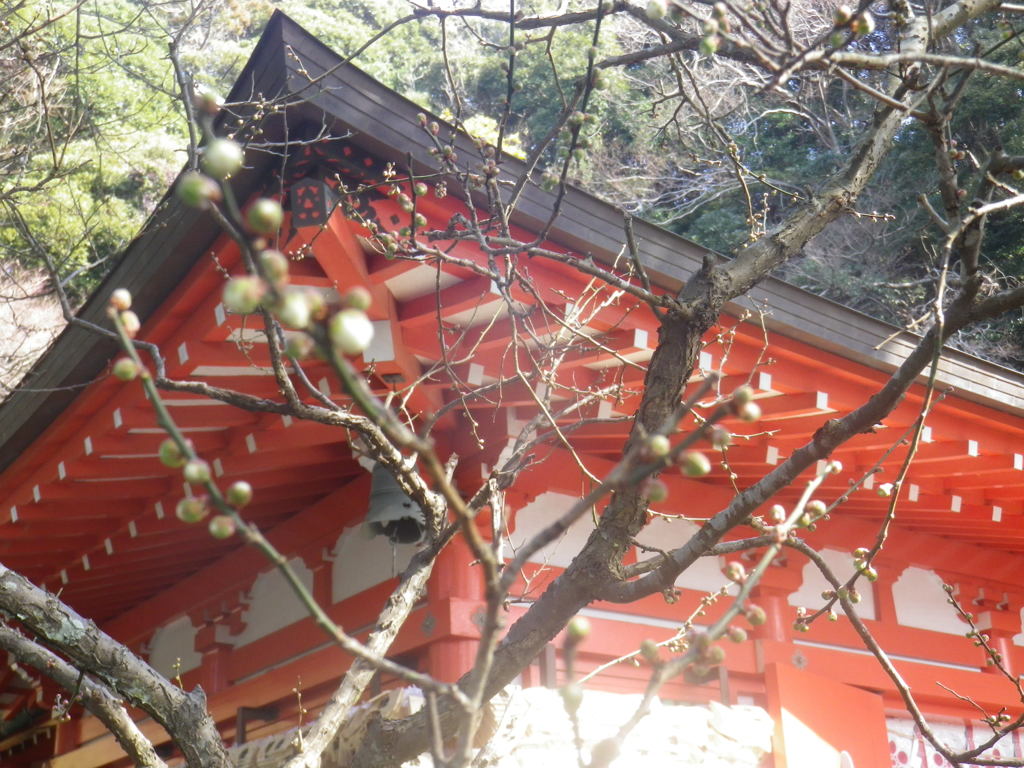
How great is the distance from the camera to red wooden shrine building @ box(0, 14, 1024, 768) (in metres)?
3.27

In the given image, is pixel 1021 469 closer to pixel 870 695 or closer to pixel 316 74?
pixel 870 695

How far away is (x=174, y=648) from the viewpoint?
6555mm

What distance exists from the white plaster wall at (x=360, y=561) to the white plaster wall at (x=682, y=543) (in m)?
1.16

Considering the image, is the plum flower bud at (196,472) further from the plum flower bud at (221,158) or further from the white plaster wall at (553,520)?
the white plaster wall at (553,520)

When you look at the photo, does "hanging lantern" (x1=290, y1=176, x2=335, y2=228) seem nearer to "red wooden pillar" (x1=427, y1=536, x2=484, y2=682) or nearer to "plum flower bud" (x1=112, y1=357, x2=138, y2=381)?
"red wooden pillar" (x1=427, y1=536, x2=484, y2=682)

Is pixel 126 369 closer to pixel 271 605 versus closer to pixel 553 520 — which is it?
pixel 553 520

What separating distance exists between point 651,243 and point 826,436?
150cm

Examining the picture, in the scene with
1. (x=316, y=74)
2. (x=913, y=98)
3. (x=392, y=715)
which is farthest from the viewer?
(x=392, y=715)

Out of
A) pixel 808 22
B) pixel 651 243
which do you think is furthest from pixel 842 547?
pixel 808 22

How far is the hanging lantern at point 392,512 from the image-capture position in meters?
3.78

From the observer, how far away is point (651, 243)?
338cm

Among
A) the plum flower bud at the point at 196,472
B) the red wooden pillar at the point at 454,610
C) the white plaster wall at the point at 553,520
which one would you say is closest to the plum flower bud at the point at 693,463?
the plum flower bud at the point at 196,472

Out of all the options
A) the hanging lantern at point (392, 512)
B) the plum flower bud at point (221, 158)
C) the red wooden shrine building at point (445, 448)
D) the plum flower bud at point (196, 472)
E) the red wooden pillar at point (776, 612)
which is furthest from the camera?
the red wooden pillar at point (776, 612)

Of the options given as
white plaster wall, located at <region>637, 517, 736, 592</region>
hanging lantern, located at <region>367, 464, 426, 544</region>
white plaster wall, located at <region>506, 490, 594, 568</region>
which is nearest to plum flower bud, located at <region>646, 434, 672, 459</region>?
hanging lantern, located at <region>367, 464, 426, 544</region>
